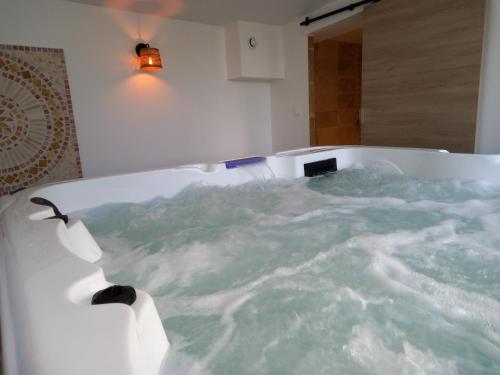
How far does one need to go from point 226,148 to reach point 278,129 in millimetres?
730

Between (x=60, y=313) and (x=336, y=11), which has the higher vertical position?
(x=336, y=11)

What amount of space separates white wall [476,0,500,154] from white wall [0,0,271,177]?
2305 millimetres

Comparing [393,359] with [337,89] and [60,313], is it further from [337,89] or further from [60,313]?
[337,89]

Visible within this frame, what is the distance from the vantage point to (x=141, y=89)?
310cm

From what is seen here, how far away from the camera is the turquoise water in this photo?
65 cm

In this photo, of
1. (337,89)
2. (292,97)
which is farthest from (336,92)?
(292,97)

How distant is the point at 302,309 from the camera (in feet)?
2.62

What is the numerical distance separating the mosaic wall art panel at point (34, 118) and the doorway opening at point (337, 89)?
2.76 meters

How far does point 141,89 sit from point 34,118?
0.95 metres

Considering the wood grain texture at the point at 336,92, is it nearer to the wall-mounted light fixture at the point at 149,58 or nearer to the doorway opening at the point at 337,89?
the doorway opening at the point at 337,89

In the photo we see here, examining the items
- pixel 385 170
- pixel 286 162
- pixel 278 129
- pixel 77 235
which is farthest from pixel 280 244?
pixel 278 129

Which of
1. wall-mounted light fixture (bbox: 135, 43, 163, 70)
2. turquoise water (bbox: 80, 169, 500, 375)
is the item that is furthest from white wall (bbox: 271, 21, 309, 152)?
turquoise water (bbox: 80, 169, 500, 375)

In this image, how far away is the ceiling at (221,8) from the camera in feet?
9.08

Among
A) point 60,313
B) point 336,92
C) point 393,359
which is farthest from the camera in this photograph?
point 336,92
